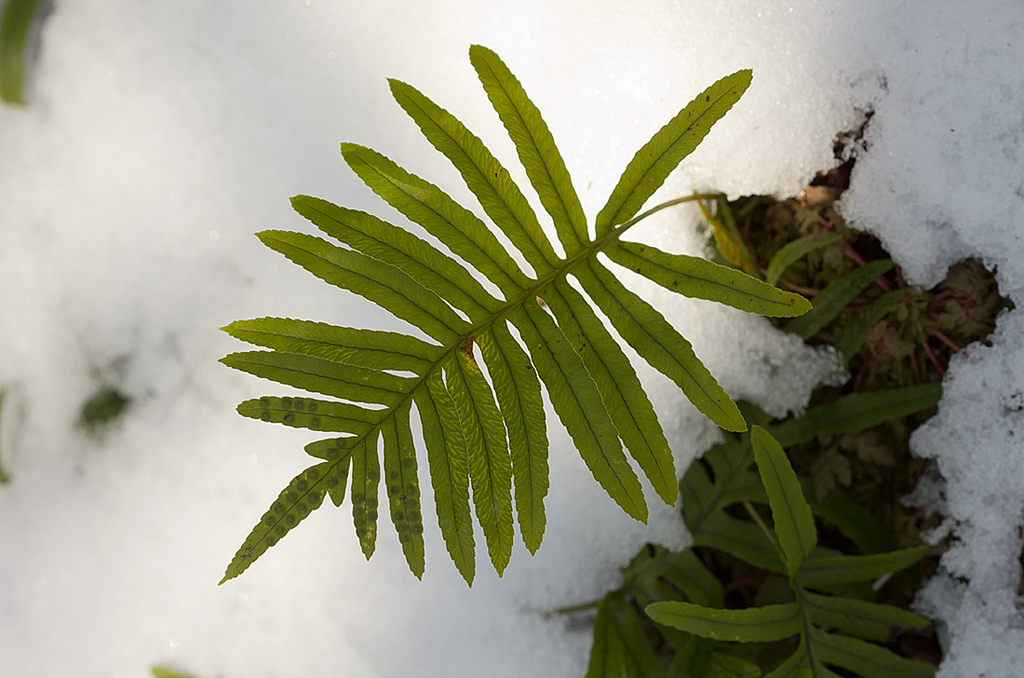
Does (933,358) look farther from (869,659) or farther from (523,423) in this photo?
(523,423)

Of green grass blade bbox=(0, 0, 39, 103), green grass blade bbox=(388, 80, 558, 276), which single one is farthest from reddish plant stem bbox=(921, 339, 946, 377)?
green grass blade bbox=(0, 0, 39, 103)

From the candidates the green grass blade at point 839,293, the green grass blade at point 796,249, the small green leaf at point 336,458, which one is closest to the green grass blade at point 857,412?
the green grass blade at point 839,293

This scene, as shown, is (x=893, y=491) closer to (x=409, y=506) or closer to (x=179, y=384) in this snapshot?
(x=409, y=506)

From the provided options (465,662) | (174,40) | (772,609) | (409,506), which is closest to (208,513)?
(465,662)

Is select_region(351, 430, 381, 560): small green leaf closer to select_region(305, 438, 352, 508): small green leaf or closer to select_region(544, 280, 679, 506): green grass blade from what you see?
select_region(305, 438, 352, 508): small green leaf

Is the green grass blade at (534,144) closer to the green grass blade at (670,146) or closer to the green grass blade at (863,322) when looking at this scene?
the green grass blade at (670,146)
